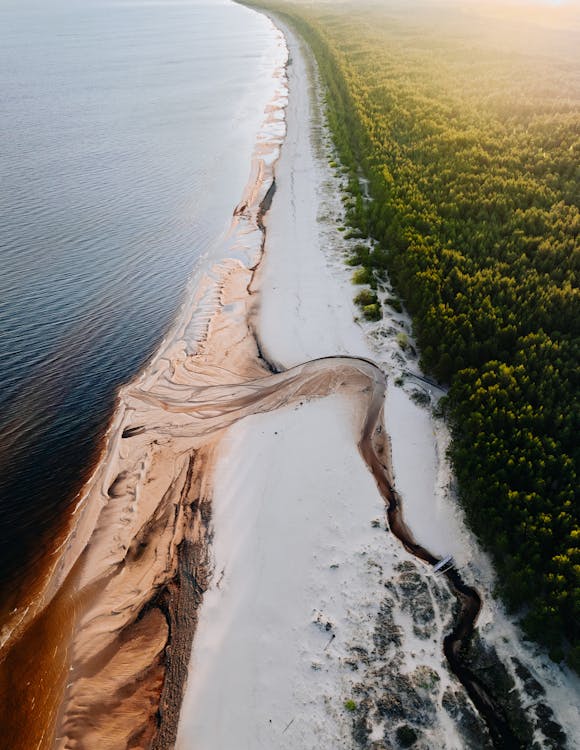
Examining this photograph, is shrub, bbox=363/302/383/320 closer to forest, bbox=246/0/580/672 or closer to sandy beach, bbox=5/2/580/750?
sandy beach, bbox=5/2/580/750

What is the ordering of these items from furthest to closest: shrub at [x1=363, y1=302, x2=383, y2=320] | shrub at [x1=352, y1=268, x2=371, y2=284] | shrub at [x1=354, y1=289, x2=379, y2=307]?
1. shrub at [x1=352, y1=268, x2=371, y2=284]
2. shrub at [x1=354, y1=289, x2=379, y2=307]
3. shrub at [x1=363, y1=302, x2=383, y2=320]

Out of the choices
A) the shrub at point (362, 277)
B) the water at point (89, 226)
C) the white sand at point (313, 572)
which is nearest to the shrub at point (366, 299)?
the shrub at point (362, 277)

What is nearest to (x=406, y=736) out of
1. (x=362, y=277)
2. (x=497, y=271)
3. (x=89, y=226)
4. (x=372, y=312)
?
(x=372, y=312)

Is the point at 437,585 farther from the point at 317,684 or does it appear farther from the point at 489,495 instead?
the point at 317,684

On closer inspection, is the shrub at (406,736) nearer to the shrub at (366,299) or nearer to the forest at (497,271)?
the forest at (497,271)

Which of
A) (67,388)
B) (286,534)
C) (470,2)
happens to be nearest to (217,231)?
(67,388)

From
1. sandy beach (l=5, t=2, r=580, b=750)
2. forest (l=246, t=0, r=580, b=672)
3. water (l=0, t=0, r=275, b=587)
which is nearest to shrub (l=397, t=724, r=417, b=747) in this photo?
sandy beach (l=5, t=2, r=580, b=750)
